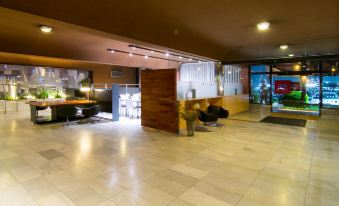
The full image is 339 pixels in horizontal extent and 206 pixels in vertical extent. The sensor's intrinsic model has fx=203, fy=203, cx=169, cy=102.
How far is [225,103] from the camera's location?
8.35 metres

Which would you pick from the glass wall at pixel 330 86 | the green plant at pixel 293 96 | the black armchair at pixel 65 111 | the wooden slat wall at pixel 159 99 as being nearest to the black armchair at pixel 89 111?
the black armchair at pixel 65 111

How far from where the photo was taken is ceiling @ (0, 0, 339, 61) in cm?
324

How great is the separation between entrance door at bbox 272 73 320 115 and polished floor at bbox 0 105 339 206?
3864 mm

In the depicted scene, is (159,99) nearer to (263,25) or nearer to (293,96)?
(263,25)

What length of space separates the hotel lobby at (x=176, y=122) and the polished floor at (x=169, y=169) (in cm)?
2

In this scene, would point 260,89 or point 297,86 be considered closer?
point 297,86

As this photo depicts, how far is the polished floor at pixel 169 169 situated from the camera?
247 cm

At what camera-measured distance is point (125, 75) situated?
12.7 metres

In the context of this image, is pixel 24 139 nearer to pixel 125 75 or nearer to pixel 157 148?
pixel 157 148

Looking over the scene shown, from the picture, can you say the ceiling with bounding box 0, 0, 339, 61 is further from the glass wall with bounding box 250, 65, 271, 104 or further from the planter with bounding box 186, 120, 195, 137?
the glass wall with bounding box 250, 65, 271, 104

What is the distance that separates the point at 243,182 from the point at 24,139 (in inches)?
204

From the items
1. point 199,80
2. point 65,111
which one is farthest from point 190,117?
point 65,111

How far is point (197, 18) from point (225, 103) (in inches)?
190

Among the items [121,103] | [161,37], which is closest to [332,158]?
[161,37]
